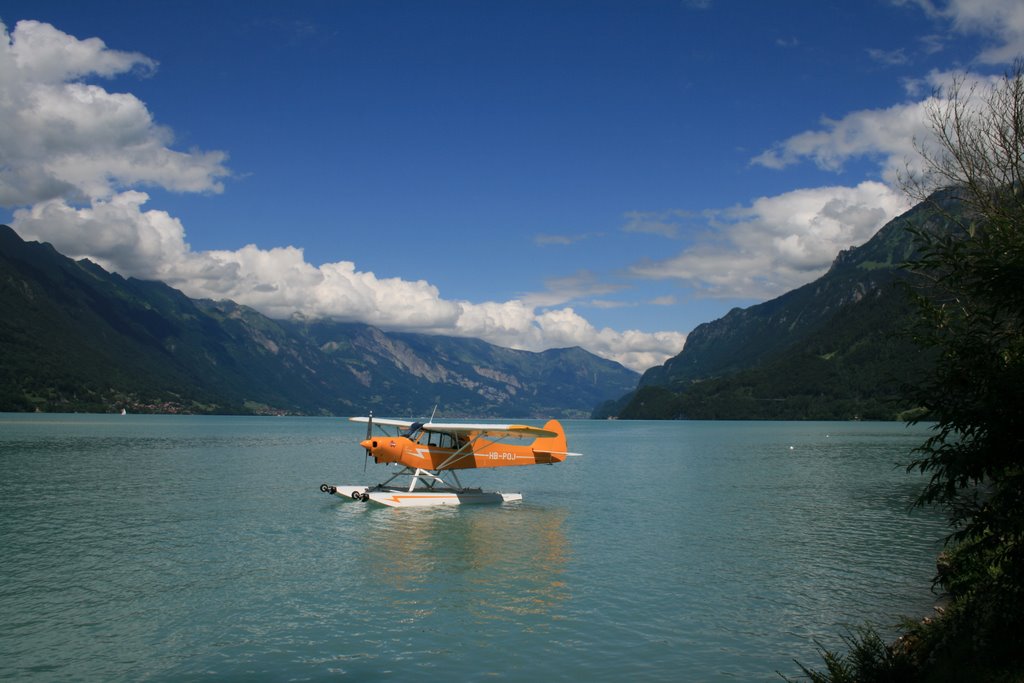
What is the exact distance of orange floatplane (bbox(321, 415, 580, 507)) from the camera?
34.4m

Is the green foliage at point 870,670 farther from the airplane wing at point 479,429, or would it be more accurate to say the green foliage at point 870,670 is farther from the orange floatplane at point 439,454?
the airplane wing at point 479,429

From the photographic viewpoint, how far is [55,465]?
54062mm

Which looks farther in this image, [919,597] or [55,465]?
[55,465]

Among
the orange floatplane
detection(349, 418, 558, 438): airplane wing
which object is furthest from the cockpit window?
detection(349, 418, 558, 438): airplane wing

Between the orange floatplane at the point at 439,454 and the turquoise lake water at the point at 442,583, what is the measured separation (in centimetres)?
110

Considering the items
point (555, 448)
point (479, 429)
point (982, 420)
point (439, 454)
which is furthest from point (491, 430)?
point (982, 420)

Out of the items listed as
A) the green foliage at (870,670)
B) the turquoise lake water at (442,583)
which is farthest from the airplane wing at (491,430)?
the green foliage at (870,670)

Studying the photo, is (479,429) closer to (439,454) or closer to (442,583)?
(439,454)

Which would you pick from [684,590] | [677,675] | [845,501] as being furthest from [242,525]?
[845,501]

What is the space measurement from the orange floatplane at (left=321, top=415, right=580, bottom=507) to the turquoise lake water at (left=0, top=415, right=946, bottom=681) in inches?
43.4

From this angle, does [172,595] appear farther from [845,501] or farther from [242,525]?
[845,501]

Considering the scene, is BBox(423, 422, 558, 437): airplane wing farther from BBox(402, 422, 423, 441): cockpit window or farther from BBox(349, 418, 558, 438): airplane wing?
BBox(402, 422, 423, 441): cockpit window

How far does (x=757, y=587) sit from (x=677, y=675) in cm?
774

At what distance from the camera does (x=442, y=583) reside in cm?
1952
